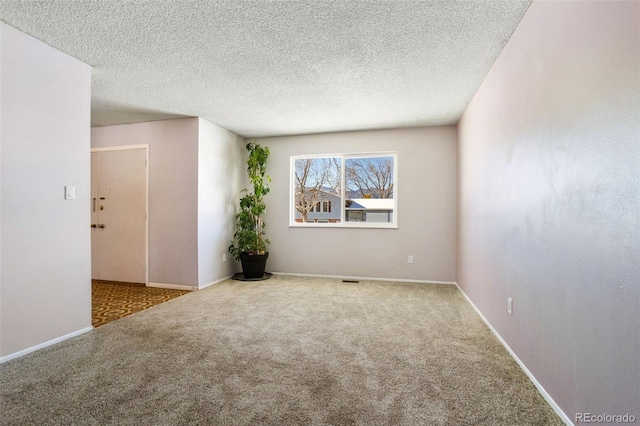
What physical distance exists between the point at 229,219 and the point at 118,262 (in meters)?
1.72

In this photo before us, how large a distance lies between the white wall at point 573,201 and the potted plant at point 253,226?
3.43 m

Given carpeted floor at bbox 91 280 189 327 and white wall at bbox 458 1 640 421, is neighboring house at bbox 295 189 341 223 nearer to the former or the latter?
Result: carpeted floor at bbox 91 280 189 327

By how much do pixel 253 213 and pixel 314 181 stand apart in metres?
1.17

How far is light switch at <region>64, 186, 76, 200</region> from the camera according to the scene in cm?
267

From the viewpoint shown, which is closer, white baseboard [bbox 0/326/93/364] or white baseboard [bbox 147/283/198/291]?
white baseboard [bbox 0/326/93/364]

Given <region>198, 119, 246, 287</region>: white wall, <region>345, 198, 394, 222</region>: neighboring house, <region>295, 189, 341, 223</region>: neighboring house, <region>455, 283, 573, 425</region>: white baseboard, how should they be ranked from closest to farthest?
<region>455, 283, 573, 425</region>: white baseboard, <region>198, 119, 246, 287</region>: white wall, <region>345, 198, 394, 222</region>: neighboring house, <region>295, 189, 341, 223</region>: neighboring house

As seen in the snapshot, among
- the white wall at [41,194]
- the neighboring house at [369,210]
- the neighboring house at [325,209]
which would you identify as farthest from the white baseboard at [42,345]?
the neighboring house at [369,210]

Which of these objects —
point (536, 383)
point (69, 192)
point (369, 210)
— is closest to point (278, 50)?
point (69, 192)

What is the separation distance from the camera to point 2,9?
2119 millimetres

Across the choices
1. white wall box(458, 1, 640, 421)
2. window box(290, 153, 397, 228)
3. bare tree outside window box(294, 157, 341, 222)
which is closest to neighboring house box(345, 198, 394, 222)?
window box(290, 153, 397, 228)

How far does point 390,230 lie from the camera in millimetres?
5035

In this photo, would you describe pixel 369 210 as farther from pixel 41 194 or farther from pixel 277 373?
pixel 41 194

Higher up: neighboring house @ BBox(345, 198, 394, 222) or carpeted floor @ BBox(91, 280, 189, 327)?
neighboring house @ BBox(345, 198, 394, 222)
